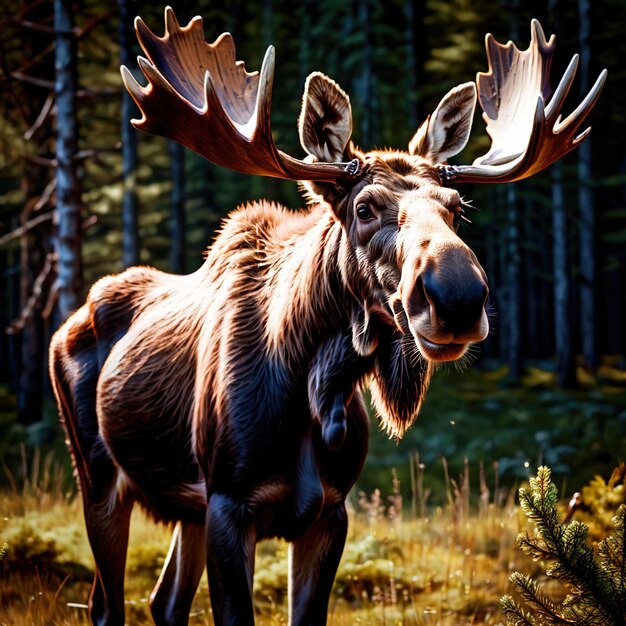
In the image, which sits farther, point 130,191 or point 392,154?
point 130,191

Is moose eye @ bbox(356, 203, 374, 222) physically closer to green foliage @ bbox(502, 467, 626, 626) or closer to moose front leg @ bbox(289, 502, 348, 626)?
green foliage @ bbox(502, 467, 626, 626)

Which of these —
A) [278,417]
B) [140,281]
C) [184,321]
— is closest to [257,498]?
[278,417]

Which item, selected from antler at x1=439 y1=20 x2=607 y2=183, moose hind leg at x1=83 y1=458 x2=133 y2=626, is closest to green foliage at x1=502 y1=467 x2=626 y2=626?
antler at x1=439 y1=20 x2=607 y2=183

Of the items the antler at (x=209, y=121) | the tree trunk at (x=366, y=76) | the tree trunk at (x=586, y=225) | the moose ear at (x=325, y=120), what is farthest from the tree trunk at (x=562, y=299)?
the moose ear at (x=325, y=120)

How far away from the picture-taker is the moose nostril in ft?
9.37

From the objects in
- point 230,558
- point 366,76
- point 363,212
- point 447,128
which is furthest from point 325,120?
point 366,76

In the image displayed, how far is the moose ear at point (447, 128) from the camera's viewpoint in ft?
12.7

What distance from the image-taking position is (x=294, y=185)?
20656 mm

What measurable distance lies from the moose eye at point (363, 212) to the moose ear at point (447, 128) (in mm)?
613

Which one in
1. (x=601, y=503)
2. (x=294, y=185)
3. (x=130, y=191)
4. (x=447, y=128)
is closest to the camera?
(x=447, y=128)

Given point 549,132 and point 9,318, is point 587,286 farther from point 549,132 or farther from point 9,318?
point 9,318

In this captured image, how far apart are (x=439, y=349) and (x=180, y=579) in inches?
89.2

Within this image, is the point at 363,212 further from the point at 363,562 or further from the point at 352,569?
the point at 363,562

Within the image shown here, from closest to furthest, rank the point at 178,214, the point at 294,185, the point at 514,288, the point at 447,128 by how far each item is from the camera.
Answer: the point at 447,128 < the point at 178,214 < the point at 514,288 < the point at 294,185
